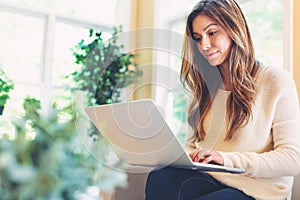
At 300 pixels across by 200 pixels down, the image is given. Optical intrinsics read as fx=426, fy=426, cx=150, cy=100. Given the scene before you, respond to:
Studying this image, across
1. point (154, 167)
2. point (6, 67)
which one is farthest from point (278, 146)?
point (6, 67)

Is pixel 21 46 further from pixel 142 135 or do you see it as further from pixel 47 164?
pixel 47 164

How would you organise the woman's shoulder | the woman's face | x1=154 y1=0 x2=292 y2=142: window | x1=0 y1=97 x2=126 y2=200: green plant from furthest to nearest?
1. x1=154 y1=0 x2=292 y2=142: window
2. the woman's face
3. the woman's shoulder
4. x1=0 y1=97 x2=126 y2=200: green plant

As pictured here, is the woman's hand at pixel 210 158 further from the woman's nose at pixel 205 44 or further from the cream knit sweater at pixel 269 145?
the woman's nose at pixel 205 44

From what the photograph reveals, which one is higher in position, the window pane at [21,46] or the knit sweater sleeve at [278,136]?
the window pane at [21,46]

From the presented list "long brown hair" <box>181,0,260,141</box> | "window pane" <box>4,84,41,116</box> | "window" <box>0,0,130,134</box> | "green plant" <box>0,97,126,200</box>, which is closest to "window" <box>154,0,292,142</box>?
"long brown hair" <box>181,0,260,141</box>

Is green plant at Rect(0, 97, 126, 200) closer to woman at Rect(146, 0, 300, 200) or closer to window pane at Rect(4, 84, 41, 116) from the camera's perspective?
woman at Rect(146, 0, 300, 200)

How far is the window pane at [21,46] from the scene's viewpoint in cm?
303

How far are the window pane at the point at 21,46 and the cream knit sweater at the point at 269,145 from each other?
2.00 m

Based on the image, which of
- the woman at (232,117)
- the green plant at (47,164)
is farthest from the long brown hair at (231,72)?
the green plant at (47,164)

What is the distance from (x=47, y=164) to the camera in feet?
1.52

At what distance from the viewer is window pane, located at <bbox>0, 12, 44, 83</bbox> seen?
3031 millimetres

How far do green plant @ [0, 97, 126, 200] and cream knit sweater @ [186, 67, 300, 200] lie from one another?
845 millimetres

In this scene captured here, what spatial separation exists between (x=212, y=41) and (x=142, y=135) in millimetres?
490

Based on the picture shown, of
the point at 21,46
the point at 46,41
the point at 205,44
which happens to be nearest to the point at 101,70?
Result: the point at 46,41
